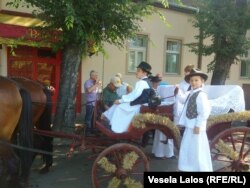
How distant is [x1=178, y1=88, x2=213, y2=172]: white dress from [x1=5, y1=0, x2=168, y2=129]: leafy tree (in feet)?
10.1

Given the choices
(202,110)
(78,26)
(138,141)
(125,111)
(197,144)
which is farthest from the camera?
(78,26)

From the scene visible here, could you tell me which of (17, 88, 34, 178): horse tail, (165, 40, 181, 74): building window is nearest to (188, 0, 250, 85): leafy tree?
(165, 40, 181, 74): building window

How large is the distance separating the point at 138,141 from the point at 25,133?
167 centimetres

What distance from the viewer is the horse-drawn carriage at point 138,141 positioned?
481 cm

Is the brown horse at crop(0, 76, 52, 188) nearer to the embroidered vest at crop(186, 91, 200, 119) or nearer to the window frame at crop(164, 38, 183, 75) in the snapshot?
the embroidered vest at crop(186, 91, 200, 119)

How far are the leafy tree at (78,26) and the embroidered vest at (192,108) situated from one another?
3.07m

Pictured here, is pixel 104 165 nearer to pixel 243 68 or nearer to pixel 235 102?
pixel 235 102

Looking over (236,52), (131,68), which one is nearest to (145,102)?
(236,52)

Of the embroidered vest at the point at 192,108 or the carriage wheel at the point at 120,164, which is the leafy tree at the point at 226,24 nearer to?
the embroidered vest at the point at 192,108

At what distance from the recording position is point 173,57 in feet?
52.1

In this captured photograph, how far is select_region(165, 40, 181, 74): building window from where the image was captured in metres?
15.6

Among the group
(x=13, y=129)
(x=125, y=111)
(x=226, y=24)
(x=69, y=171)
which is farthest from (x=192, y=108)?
(x=226, y=24)

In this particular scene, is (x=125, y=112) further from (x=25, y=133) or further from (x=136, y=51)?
(x=136, y=51)

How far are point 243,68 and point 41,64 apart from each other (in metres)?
10.4
